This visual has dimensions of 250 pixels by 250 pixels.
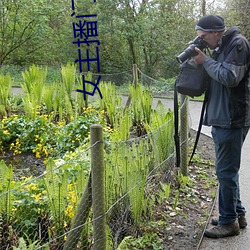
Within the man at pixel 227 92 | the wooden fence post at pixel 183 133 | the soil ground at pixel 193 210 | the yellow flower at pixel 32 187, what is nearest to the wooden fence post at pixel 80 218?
the yellow flower at pixel 32 187

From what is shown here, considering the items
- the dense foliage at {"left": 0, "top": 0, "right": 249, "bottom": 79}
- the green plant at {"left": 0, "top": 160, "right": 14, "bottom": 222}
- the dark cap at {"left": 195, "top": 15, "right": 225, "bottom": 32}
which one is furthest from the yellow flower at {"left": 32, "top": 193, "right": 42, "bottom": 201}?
the dense foliage at {"left": 0, "top": 0, "right": 249, "bottom": 79}

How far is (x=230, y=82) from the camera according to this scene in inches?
104

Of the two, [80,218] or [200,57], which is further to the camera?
[200,57]

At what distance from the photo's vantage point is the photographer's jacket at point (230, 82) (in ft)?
8.74

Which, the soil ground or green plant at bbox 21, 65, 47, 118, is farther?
green plant at bbox 21, 65, 47, 118

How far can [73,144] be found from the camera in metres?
5.00

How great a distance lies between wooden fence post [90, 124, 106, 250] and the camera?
2.23 meters

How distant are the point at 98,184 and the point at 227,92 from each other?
4.00 feet

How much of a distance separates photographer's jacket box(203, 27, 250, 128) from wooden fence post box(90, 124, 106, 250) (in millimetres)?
1029

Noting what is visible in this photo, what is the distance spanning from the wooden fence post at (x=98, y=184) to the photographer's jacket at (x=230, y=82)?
103cm

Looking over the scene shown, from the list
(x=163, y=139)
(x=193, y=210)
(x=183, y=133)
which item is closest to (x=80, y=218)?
(x=193, y=210)

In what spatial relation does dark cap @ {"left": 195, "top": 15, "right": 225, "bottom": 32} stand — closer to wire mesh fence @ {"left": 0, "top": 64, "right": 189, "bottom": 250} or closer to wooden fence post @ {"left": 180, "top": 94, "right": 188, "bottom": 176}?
wire mesh fence @ {"left": 0, "top": 64, "right": 189, "bottom": 250}

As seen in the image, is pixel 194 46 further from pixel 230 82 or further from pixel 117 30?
pixel 117 30

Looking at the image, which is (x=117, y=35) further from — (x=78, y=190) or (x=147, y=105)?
(x=78, y=190)
